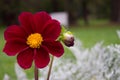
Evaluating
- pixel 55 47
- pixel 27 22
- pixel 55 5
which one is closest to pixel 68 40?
pixel 55 47

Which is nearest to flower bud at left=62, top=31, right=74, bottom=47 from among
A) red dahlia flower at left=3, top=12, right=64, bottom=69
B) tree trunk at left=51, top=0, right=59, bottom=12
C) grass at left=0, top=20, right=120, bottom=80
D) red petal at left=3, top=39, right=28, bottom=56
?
red dahlia flower at left=3, top=12, right=64, bottom=69

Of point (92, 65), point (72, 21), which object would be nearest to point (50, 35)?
point (92, 65)

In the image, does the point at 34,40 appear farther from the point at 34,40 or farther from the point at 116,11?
the point at 116,11

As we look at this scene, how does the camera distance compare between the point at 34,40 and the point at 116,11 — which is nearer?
the point at 34,40

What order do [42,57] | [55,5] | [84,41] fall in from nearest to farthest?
1. [42,57]
2. [84,41]
3. [55,5]

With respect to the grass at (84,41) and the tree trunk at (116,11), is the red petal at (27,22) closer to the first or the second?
the grass at (84,41)

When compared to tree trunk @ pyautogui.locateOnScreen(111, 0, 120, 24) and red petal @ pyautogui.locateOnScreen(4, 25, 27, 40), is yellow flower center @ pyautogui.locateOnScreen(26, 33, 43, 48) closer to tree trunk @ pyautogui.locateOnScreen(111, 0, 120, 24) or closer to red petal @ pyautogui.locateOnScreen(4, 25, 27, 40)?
red petal @ pyautogui.locateOnScreen(4, 25, 27, 40)

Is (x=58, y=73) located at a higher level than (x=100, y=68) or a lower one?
lower

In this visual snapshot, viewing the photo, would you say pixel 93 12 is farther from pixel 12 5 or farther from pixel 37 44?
pixel 37 44
